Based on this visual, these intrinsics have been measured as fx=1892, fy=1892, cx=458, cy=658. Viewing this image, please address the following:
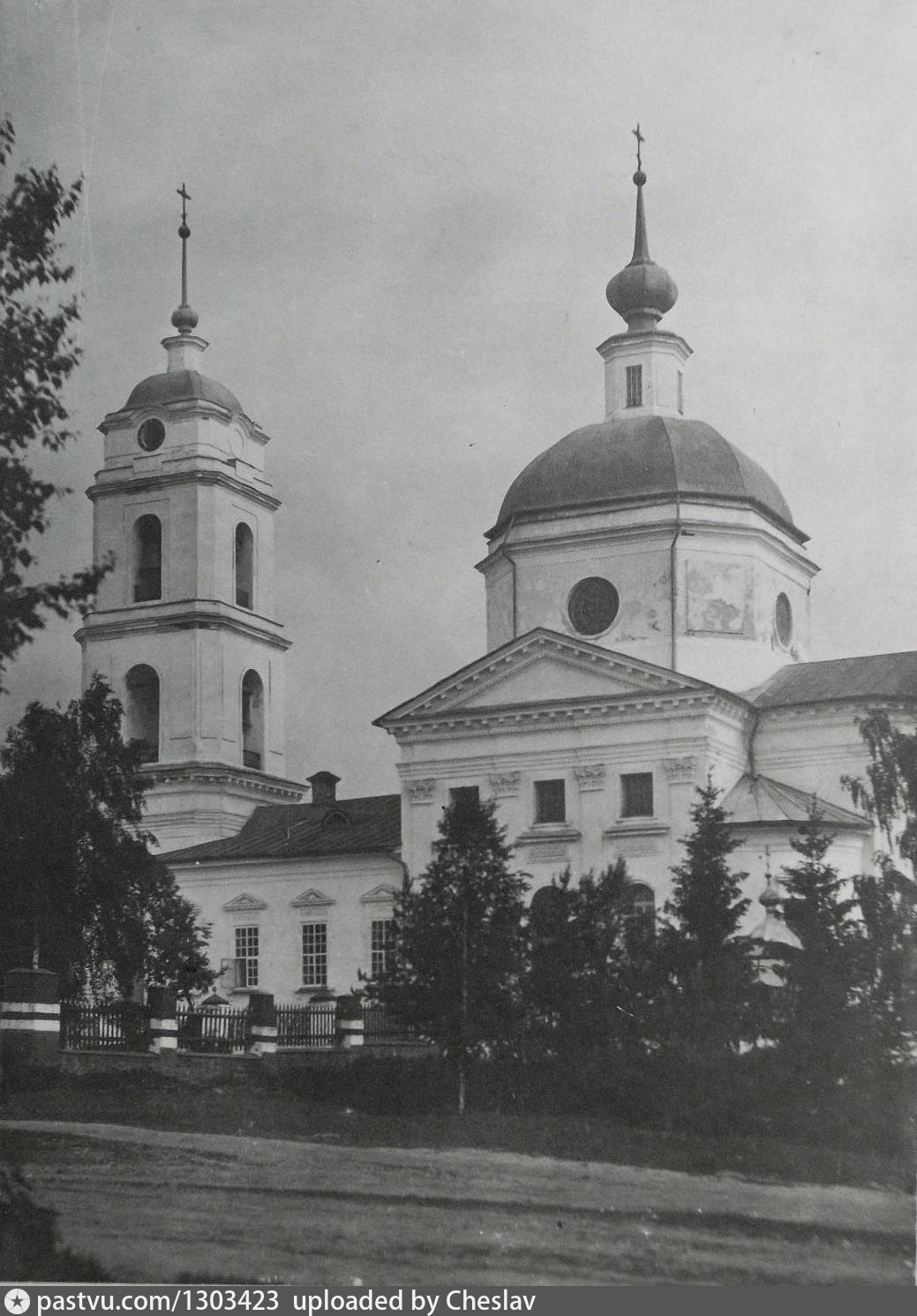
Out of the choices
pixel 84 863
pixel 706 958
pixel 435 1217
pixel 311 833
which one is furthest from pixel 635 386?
pixel 435 1217

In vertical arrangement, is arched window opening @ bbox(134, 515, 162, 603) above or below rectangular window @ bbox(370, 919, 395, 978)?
above

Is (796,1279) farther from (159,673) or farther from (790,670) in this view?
(790,670)

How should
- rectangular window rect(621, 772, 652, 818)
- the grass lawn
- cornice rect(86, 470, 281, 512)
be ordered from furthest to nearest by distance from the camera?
rectangular window rect(621, 772, 652, 818)
cornice rect(86, 470, 281, 512)
the grass lawn

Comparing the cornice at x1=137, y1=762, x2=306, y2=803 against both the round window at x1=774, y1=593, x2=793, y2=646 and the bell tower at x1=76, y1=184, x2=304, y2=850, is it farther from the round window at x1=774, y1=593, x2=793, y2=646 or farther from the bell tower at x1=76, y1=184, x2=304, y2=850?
the round window at x1=774, y1=593, x2=793, y2=646

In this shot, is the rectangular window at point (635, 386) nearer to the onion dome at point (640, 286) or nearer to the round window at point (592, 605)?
the onion dome at point (640, 286)

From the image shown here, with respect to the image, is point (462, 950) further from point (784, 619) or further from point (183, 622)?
point (784, 619)

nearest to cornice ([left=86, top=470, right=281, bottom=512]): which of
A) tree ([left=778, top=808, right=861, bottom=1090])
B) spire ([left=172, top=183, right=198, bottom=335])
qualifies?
spire ([left=172, top=183, right=198, bottom=335])

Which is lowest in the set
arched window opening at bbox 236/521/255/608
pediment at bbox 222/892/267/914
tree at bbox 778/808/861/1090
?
tree at bbox 778/808/861/1090

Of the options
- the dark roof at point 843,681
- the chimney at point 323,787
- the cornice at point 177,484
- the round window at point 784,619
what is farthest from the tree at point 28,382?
the round window at point 784,619
